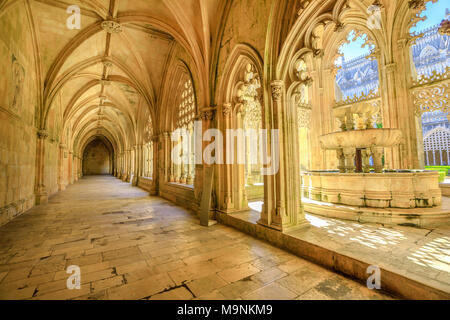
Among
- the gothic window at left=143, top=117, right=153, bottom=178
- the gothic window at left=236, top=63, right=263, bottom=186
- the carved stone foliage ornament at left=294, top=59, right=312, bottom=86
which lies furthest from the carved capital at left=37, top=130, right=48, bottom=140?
the carved stone foliage ornament at left=294, top=59, right=312, bottom=86

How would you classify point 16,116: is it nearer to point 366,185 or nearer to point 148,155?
point 148,155

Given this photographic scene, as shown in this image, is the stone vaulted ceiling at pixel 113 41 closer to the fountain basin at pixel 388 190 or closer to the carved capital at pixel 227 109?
the carved capital at pixel 227 109

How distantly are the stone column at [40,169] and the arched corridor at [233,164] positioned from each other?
0.05 meters

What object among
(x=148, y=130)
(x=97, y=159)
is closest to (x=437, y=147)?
(x=148, y=130)

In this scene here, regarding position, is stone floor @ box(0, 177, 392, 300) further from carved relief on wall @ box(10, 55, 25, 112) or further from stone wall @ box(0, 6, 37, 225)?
carved relief on wall @ box(10, 55, 25, 112)

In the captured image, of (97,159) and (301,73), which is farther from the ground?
(97,159)

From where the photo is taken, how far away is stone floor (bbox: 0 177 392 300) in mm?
2072

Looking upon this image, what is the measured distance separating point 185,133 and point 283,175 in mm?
6101

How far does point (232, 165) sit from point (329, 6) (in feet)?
11.4

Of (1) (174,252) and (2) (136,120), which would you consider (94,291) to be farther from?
(2) (136,120)

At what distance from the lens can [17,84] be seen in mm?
5707
